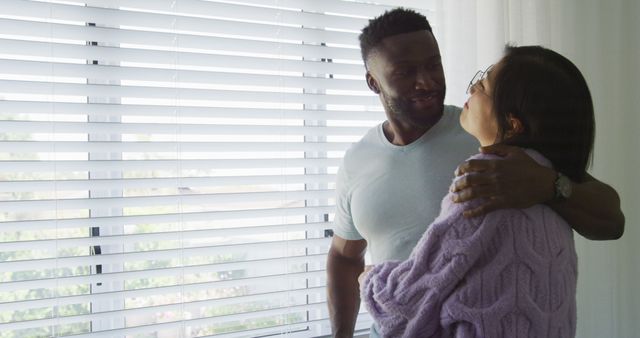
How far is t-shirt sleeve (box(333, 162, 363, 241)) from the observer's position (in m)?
1.59

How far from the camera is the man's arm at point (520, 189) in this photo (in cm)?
93

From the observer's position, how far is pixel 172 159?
1604mm

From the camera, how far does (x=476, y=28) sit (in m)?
1.85

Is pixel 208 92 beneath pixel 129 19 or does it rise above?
beneath

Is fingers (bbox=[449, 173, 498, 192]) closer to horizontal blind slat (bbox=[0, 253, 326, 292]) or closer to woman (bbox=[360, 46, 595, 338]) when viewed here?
woman (bbox=[360, 46, 595, 338])

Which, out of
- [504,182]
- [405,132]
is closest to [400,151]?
[405,132]

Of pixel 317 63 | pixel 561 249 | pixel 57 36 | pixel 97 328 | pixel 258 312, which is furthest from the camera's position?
pixel 317 63

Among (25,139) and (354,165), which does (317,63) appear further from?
(25,139)

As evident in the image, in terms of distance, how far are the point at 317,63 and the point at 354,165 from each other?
16.8 inches

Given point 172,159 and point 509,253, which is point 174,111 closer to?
point 172,159

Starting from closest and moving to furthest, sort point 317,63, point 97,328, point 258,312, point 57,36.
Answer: point 57,36
point 97,328
point 258,312
point 317,63

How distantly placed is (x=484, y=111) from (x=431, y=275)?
35 centimetres

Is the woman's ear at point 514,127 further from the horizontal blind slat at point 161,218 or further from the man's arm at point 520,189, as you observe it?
the horizontal blind slat at point 161,218

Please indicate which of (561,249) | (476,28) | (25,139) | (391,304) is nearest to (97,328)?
(25,139)
